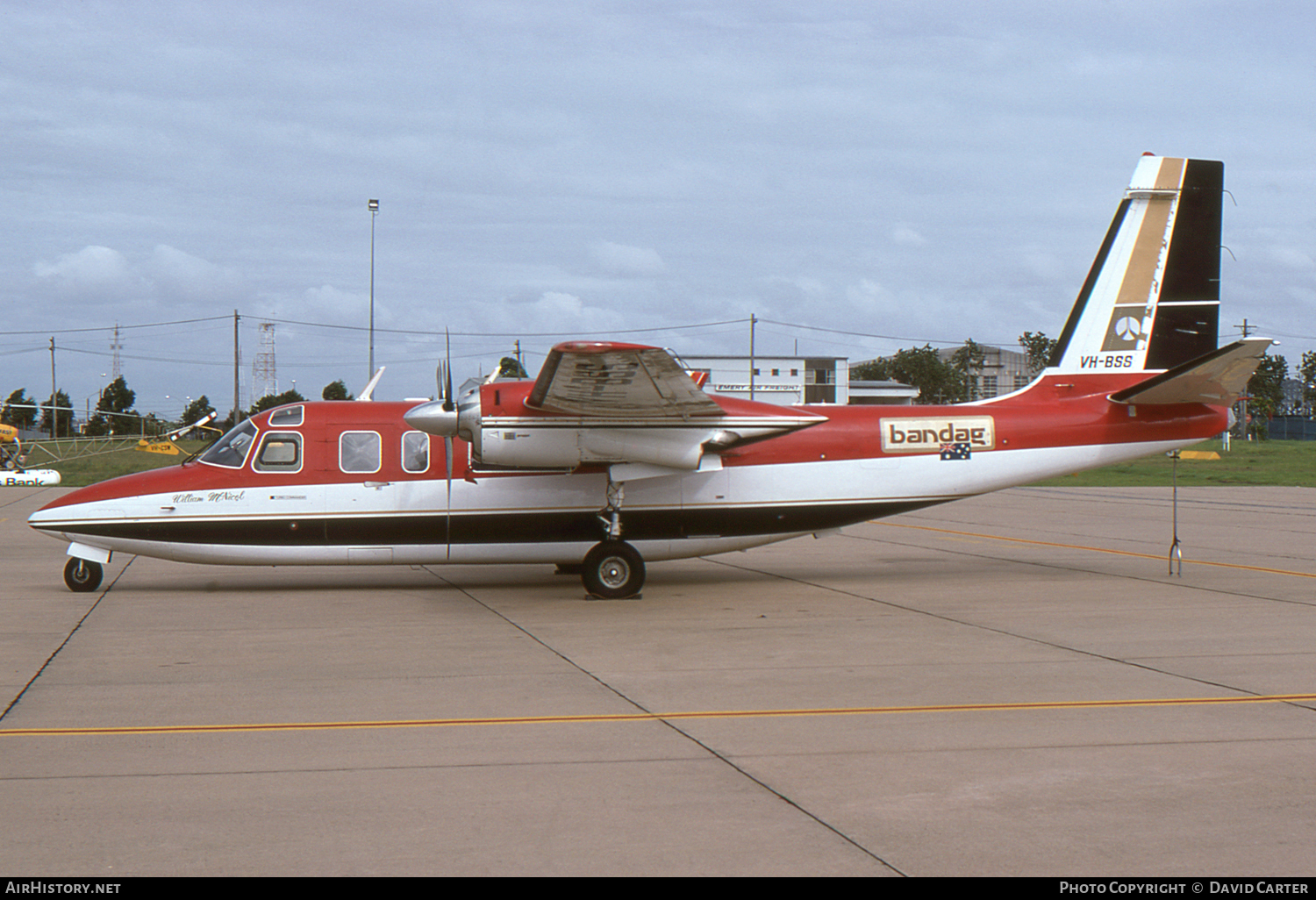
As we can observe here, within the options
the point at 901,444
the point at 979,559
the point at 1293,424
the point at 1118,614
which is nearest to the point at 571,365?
the point at 901,444

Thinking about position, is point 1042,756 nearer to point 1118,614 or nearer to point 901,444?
point 1118,614

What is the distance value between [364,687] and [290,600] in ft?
18.3

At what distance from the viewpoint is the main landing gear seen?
46.4 ft

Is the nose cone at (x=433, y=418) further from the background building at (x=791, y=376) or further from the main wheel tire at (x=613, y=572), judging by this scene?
the background building at (x=791, y=376)

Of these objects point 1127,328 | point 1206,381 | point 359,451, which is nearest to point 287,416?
point 359,451

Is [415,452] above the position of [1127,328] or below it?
below

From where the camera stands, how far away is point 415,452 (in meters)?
14.9

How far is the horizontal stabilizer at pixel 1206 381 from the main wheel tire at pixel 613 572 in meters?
7.27

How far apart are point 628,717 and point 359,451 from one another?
8.06m

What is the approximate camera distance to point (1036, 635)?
1133 cm

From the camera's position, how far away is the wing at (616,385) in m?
11.9

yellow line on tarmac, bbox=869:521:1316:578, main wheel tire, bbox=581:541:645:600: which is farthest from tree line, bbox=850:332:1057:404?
main wheel tire, bbox=581:541:645:600

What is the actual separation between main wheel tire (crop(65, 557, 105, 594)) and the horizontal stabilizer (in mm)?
14187

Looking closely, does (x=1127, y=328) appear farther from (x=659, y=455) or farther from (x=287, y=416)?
(x=287, y=416)
